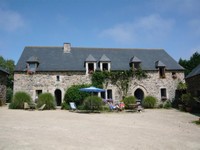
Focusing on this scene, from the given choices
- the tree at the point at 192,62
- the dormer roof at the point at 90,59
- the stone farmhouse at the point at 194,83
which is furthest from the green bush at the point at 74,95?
the tree at the point at 192,62

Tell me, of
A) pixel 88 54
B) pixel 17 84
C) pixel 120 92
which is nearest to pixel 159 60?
pixel 120 92

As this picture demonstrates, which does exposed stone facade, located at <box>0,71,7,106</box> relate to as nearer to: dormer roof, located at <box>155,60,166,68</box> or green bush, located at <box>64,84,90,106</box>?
green bush, located at <box>64,84,90,106</box>

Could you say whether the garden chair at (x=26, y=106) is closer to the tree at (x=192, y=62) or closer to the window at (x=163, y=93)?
the window at (x=163, y=93)

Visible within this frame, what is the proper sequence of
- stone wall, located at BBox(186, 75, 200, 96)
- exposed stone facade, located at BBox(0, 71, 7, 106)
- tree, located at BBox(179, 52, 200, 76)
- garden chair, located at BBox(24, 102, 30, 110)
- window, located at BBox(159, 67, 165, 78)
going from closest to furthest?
garden chair, located at BBox(24, 102, 30, 110) < stone wall, located at BBox(186, 75, 200, 96) < exposed stone facade, located at BBox(0, 71, 7, 106) < window, located at BBox(159, 67, 165, 78) < tree, located at BBox(179, 52, 200, 76)

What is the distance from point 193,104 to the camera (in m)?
14.7

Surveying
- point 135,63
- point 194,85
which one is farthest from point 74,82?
point 194,85

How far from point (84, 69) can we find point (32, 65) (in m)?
5.21

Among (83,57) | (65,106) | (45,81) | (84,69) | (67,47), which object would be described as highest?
(67,47)

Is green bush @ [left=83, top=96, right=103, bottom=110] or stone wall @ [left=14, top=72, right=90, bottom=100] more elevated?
stone wall @ [left=14, top=72, right=90, bottom=100]

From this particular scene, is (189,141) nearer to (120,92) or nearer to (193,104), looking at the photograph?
(193,104)

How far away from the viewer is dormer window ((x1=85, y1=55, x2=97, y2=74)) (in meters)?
18.2

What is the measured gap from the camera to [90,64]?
18.9 metres

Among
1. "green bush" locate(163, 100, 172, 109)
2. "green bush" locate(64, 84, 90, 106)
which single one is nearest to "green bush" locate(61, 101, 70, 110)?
"green bush" locate(64, 84, 90, 106)

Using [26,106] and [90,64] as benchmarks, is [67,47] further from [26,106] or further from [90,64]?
[26,106]
